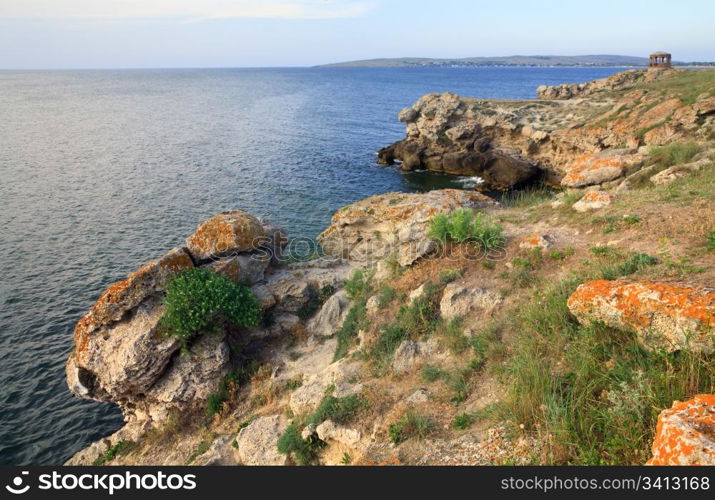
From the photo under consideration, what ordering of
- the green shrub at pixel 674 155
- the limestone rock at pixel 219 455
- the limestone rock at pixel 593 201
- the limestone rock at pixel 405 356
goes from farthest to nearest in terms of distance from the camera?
the green shrub at pixel 674 155
the limestone rock at pixel 593 201
the limestone rock at pixel 219 455
the limestone rock at pixel 405 356

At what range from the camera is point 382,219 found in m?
23.4

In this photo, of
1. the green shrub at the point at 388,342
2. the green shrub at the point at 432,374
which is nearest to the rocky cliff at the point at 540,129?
the green shrub at the point at 388,342

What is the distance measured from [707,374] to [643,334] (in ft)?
4.02

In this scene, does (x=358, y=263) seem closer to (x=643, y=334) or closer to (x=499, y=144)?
(x=643, y=334)

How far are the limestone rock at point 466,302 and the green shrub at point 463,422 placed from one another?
3.85m

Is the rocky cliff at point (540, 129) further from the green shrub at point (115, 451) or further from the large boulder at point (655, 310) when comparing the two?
the green shrub at point (115, 451)

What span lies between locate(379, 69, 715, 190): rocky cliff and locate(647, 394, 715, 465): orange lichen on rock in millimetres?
25831

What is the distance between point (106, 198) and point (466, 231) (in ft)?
124

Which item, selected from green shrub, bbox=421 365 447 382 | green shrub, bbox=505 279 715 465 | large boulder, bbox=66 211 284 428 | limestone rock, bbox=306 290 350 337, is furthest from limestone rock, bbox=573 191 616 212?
large boulder, bbox=66 211 284 428

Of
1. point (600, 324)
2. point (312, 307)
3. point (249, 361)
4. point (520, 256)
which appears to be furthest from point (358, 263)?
point (600, 324)

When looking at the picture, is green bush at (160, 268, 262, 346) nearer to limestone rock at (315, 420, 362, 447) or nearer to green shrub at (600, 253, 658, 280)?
limestone rock at (315, 420, 362, 447)

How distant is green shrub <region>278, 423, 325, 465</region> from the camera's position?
33.5ft

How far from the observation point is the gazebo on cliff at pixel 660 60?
73.4 m

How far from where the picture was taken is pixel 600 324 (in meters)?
8.27
